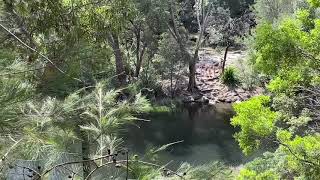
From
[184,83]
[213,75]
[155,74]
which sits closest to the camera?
[155,74]

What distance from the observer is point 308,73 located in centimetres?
500

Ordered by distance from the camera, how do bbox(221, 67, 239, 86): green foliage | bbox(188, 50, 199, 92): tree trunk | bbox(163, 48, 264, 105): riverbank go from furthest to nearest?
bbox(221, 67, 239, 86): green foliage, bbox(188, 50, 199, 92): tree trunk, bbox(163, 48, 264, 105): riverbank

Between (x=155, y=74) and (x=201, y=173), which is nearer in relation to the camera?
(x=201, y=173)

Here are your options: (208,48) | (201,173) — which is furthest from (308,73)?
(208,48)

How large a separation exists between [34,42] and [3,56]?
1.48 m

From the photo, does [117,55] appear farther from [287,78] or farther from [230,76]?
[287,78]

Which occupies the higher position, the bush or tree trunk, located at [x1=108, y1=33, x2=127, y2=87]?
tree trunk, located at [x1=108, y1=33, x2=127, y2=87]

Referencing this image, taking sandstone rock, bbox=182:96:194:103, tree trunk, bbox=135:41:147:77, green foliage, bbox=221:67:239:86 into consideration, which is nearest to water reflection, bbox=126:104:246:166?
sandstone rock, bbox=182:96:194:103

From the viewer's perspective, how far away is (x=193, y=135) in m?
16.3

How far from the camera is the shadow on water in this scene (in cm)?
1384

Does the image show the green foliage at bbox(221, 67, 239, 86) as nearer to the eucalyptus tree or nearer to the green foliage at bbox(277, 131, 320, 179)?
the eucalyptus tree

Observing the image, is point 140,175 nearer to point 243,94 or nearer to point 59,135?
point 59,135

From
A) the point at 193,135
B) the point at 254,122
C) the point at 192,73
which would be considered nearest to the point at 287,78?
the point at 254,122

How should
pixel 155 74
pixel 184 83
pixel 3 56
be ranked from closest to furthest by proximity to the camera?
1. pixel 3 56
2. pixel 155 74
3. pixel 184 83
